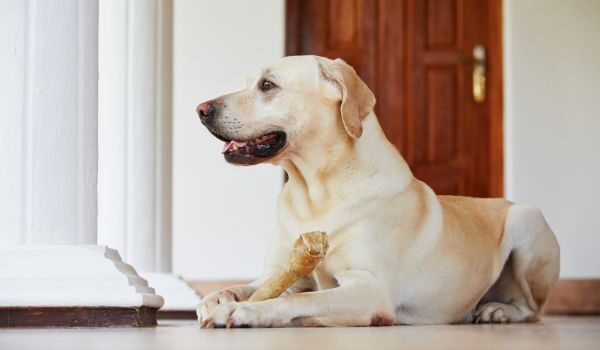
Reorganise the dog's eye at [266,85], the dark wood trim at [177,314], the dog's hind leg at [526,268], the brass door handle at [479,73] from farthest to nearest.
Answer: the brass door handle at [479,73] < the dark wood trim at [177,314] < the dog's hind leg at [526,268] < the dog's eye at [266,85]

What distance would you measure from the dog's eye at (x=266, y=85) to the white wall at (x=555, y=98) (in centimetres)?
309

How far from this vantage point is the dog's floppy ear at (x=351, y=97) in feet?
8.89

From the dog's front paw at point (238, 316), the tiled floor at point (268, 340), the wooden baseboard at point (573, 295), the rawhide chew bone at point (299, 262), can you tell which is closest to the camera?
the tiled floor at point (268, 340)

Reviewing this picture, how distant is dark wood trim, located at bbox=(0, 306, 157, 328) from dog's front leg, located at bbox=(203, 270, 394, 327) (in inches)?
8.8

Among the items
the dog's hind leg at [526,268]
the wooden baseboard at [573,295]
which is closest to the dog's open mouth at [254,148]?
the dog's hind leg at [526,268]

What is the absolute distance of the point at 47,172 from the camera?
2.33 meters

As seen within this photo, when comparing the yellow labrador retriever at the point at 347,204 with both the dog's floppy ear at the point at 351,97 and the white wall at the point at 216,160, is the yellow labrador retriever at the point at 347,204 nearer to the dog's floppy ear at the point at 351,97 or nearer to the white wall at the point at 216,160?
the dog's floppy ear at the point at 351,97

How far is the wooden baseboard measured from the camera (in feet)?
17.5

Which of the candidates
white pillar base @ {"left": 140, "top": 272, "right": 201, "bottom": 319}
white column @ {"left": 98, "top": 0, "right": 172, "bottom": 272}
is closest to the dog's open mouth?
white column @ {"left": 98, "top": 0, "right": 172, "bottom": 272}

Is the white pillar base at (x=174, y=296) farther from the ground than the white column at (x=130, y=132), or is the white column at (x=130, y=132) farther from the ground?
the white column at (x=130, y=132)

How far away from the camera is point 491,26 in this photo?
583 centimetres

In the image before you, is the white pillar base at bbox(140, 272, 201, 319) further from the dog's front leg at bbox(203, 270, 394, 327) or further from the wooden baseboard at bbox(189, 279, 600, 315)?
the wooden baseboard at bbox(189, 279, 600, 315)

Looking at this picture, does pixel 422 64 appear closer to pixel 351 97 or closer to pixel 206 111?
pixel 351 97

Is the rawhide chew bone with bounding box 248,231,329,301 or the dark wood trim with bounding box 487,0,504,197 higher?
the dark wood trim with bounding box 487,0,504,197
